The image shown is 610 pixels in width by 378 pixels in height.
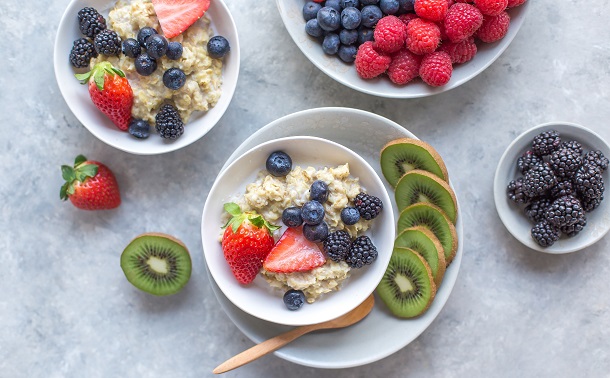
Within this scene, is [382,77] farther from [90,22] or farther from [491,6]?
[90,22]

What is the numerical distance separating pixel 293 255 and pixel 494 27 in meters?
1.21

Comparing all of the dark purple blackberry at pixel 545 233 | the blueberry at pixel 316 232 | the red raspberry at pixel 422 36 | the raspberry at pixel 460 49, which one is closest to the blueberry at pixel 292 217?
the blueberry at pixel 316 232

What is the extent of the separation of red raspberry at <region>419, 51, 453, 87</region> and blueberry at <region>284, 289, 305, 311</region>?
982mm

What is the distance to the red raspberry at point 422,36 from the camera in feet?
7.91

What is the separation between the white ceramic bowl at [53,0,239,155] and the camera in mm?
2477

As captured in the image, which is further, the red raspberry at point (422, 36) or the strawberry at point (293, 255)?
the red raspberry at point (422, 36)

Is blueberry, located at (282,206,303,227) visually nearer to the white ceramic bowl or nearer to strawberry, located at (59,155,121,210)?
the white ceramic bowl

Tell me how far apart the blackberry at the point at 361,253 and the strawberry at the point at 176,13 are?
1.07 m

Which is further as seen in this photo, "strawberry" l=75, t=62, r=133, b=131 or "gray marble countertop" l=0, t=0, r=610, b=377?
"gray marble countertop" l=0, t=0, r=610, b=377

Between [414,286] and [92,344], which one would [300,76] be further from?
[92,344]

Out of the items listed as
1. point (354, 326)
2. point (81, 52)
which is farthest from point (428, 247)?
point (81, 52)

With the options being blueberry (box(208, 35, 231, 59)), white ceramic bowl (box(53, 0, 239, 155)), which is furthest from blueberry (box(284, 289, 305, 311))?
blueberry (box(208, 35, 231, 59))

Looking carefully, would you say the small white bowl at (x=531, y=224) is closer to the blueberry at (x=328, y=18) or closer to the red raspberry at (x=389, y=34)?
the red raspberry at (x=389, y=34)

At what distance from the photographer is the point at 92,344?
2760 millimetres
